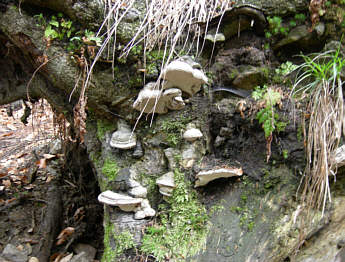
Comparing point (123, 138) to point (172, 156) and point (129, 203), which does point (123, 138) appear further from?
point (129, 203)

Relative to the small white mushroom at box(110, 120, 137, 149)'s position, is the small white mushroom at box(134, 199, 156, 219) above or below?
below

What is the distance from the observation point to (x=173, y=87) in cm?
249

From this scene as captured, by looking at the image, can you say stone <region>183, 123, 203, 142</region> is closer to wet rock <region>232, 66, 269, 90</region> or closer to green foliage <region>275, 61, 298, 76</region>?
wet rock <region>232, 66, 269, 90</region>

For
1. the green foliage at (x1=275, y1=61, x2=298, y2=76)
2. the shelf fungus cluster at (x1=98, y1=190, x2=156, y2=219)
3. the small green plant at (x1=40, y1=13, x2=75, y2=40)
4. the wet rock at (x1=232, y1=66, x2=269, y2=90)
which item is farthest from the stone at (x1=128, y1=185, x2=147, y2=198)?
the green foliage at (x1=275, y1=61, x2=298, y2=76)

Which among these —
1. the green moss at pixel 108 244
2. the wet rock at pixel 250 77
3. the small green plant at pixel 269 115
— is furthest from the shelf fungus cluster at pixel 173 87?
the green moss at pixel 108 244

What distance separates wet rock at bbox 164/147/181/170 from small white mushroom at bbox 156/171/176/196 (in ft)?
0.26

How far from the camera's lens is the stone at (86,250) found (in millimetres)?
3496

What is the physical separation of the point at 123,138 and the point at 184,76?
0.95m

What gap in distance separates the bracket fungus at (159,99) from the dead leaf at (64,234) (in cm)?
227

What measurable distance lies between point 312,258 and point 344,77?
1.67 m

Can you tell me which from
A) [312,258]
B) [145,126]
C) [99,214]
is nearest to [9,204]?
[99,214]

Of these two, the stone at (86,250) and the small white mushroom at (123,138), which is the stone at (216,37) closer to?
the small white mushroom at (123,138)

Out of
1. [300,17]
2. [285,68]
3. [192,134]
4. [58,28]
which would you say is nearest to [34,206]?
[58,28]

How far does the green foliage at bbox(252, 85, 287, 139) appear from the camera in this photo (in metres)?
2.26
